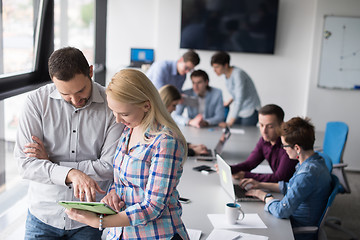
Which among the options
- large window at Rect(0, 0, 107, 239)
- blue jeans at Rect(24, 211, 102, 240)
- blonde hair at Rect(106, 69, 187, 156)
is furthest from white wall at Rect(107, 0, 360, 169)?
blonde hair at Rect(106, 69, 187, 156)

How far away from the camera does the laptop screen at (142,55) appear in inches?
270

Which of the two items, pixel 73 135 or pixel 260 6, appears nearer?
pixel 73 135

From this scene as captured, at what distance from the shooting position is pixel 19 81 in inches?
137

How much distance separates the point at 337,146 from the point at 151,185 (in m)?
3.39

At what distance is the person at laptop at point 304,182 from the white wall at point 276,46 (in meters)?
3.83

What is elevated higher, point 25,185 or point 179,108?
point 179,108

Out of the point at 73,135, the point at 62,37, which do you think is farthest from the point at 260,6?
the point at 73,135

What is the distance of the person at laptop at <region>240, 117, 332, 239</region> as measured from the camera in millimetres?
2723

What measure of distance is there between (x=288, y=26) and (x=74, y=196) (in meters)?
5.30

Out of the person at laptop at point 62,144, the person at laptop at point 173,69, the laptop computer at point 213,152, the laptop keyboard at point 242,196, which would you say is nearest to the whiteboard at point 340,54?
the person at laptop at point 173,69

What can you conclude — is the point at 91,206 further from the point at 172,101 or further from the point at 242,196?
the point at 172,101

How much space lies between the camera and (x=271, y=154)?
11.5ft

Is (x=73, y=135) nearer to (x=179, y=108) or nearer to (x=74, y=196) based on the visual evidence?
(x=74, y=196)

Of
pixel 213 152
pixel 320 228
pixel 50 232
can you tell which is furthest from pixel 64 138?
pixel 213 152
